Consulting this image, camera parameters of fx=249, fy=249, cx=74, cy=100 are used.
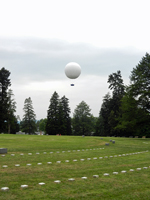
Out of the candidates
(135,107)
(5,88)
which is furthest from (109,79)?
(135,107)

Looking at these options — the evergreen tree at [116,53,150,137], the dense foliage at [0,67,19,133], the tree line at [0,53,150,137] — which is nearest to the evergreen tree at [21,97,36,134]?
the tree line at [0,53,150,137]

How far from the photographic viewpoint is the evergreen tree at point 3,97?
54.5 meters

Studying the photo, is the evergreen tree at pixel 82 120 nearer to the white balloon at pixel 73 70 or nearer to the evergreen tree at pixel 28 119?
the evergreen tree at pixel 28 119

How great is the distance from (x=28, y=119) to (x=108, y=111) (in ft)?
82.8

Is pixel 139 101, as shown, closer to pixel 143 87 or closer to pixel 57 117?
pixel 143 87

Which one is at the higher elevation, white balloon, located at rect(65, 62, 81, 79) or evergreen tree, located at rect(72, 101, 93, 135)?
white balloon, located at rect(65, 62, 81, 79)

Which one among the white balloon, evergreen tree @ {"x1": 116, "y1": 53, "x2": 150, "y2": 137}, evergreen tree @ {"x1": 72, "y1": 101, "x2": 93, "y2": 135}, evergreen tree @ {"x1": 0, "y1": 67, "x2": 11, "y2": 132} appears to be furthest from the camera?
evergreen tree @ {"x1": 72, "y1": 101, "x2": 93, "y2": 135}

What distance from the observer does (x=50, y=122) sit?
225 feet

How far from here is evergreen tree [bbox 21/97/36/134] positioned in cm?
7572

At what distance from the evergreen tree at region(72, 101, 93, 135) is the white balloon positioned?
5330 cm

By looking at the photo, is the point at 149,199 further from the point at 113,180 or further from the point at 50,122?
the point at 50,122

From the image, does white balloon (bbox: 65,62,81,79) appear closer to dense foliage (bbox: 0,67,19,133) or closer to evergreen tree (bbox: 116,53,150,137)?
evergreen tree (bbox: 116,53,150,137)

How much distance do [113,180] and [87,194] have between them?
2082 millimetres

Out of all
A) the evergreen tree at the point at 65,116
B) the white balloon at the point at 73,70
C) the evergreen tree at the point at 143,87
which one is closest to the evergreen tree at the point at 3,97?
the evergreen tree at the point at 65,116
